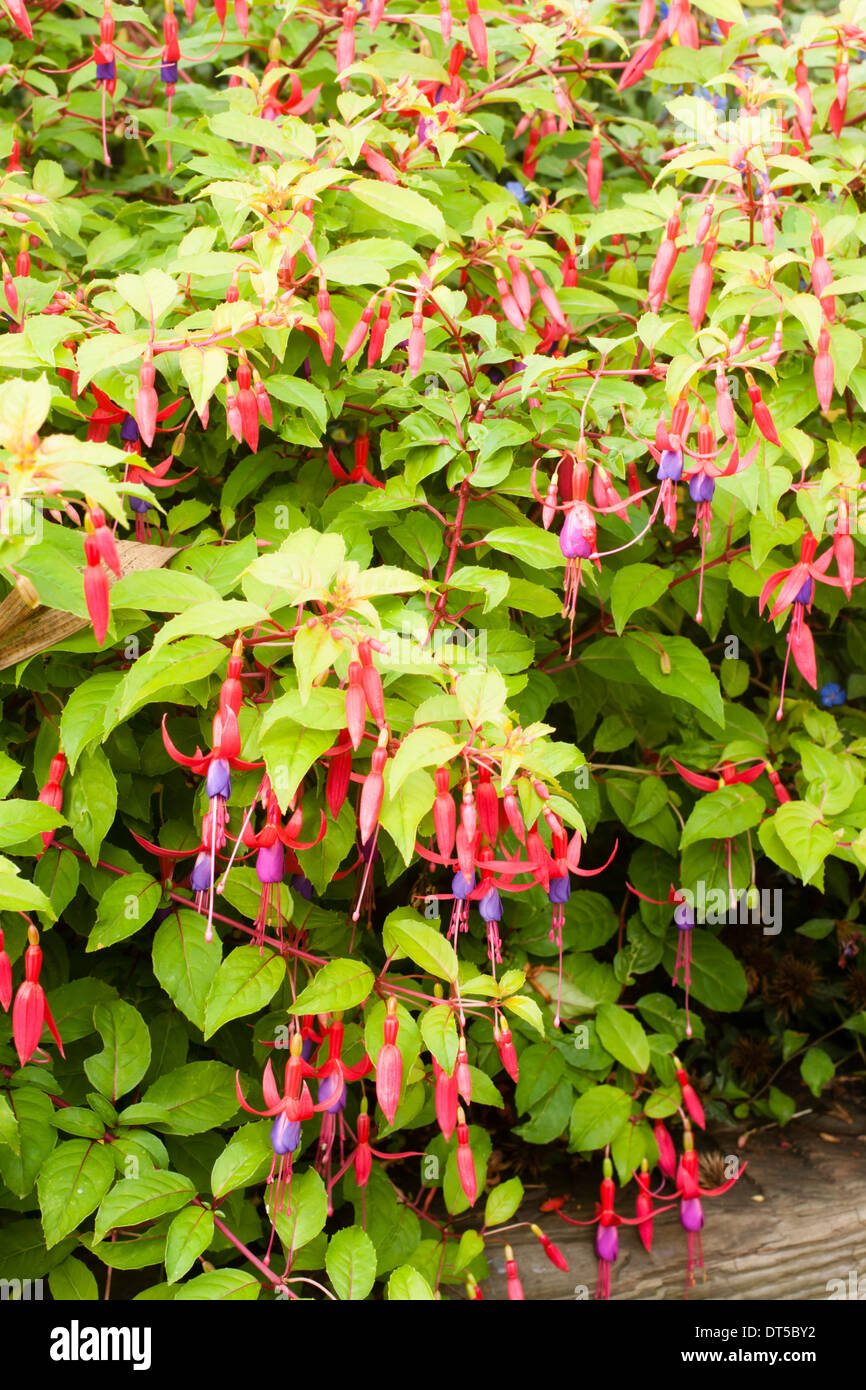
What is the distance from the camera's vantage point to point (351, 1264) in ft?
4.57

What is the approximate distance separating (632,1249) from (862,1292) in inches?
15.9

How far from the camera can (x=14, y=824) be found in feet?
3.86

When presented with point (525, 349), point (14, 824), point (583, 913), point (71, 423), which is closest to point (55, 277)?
point (71, 423)

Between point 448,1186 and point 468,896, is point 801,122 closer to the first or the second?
point 468,896

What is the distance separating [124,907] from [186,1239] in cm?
41

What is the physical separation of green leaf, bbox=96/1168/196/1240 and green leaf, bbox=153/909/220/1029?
0.20 m

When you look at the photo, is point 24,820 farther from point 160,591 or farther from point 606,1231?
point 606,1231

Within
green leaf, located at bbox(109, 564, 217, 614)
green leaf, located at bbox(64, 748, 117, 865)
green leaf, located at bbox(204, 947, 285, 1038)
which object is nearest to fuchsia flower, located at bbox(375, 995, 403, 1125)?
green leaf, located at bbox(204, 947, 285, 1038)

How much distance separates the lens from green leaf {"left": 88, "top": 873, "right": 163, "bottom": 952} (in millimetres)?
1347

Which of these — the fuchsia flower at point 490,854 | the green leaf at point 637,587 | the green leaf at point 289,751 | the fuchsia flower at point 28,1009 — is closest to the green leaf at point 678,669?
the green leaf at point 637,587

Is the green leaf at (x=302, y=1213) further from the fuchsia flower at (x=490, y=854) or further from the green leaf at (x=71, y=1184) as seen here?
the fuchsia flower at (x=490, y=854)

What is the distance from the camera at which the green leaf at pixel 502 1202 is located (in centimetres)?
163

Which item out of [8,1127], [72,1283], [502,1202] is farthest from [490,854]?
[72,1283]

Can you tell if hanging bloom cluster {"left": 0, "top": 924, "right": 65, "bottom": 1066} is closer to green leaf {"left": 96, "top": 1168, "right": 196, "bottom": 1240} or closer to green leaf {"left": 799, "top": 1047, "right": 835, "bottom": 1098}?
green leaf {"left": 96, "top": 1168, "right": 196, "bottom": 1240}
